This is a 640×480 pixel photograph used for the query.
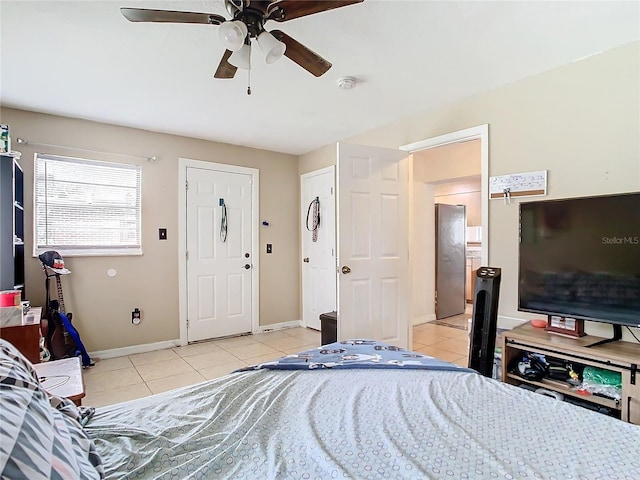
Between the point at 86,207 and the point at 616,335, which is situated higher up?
the point at 86,207

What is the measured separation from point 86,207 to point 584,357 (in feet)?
14.3

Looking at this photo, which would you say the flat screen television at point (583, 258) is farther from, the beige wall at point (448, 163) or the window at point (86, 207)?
the window at point (86, 207)

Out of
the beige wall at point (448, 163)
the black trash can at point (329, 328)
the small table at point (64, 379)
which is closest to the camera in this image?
the small table at point (64, 379)

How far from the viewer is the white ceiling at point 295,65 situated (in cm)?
187

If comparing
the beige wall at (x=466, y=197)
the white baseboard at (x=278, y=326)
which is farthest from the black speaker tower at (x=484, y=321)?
the beige wall at (x=466, y=197)

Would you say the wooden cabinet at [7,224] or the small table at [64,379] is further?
the wooden cabinet at [7,224]

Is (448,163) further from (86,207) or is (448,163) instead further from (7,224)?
(7,224)

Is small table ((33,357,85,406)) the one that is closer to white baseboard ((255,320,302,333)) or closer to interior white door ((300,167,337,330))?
white baseboard ((255,320,302,333))

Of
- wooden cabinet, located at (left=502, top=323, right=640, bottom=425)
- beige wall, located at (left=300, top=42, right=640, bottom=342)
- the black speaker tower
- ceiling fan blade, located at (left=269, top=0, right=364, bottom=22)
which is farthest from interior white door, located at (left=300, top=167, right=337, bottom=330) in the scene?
ceiling fan blade, located at (left=269, top=0, right=364, bottom=22)

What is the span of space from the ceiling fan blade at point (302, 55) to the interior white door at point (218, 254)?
2.67 meters

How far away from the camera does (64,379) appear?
1.74m

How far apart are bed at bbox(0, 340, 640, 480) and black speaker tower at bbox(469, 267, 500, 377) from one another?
0.95 meters

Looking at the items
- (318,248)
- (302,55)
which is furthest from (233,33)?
(318,248)

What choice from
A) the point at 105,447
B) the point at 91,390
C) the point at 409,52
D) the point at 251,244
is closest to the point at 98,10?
the point at 409,52
